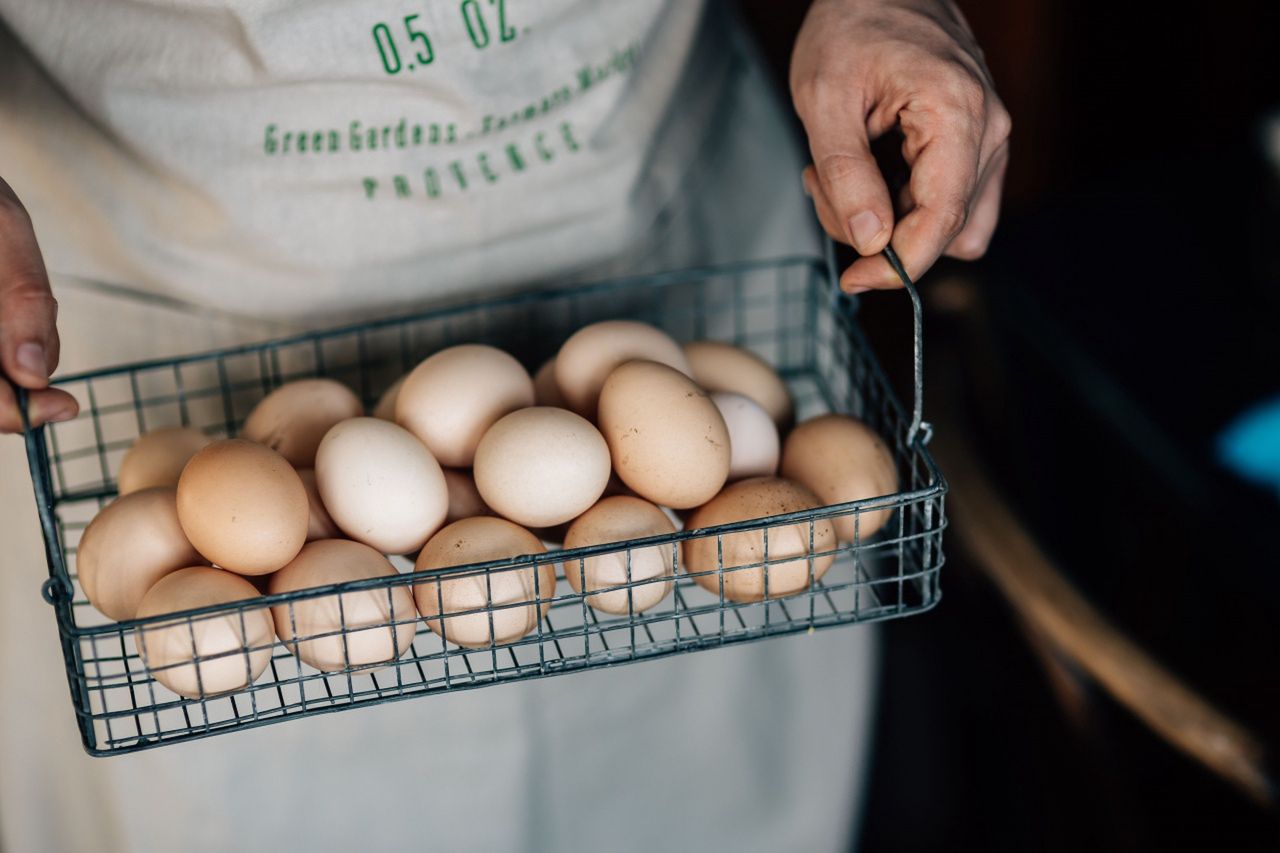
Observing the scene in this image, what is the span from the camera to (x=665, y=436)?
58 cm

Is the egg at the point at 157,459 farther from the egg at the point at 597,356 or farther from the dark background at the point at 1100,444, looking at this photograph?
the dark background at the point at 1100,444

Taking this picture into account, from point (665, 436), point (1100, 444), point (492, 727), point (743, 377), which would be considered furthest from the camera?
point (1100, 444)

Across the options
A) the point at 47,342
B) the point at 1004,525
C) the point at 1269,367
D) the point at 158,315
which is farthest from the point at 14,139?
the point at 1269,367

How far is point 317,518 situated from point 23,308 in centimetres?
17

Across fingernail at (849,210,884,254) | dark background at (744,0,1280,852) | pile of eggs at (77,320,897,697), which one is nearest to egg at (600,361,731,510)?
pile of eggs at (77,320,897,697)

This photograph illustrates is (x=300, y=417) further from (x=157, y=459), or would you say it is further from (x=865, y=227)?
(x=865, y=227)

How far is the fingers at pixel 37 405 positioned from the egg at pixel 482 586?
17cm

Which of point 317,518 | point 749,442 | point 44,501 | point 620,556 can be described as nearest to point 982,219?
point 749,442

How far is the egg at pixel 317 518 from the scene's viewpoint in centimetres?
59

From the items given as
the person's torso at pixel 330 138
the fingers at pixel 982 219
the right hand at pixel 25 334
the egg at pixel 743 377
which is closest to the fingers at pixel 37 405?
the right hand at pixel 25 334

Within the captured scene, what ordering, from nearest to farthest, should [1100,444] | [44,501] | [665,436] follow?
[44,501]
[665,436]
[1100,444]

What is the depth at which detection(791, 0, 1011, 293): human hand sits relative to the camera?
58 cm

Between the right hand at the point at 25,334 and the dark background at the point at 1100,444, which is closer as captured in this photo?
the right hand at the point at 25,334

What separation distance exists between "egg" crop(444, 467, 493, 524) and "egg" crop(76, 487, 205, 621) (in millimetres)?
124
